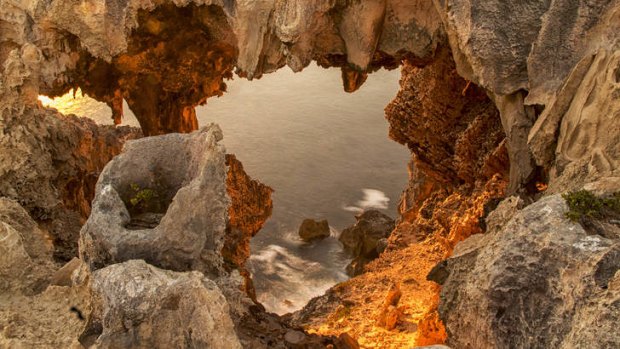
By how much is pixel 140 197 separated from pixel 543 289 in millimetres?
4424

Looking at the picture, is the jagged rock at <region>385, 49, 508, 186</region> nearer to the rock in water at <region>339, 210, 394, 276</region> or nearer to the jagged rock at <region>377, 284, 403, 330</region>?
the rock in water at <region>339, 210, 394, 276</region>

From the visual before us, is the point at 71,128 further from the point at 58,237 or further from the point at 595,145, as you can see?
the point at 595,145

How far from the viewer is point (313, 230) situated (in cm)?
1816

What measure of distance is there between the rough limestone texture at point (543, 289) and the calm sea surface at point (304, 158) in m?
10.5

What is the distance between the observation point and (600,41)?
747 centimetres

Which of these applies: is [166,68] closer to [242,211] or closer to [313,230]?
[242,211]

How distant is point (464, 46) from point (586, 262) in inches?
165

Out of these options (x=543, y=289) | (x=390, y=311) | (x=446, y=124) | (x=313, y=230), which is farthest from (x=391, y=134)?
(x=543, y=289)

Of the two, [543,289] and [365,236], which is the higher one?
[543,289]

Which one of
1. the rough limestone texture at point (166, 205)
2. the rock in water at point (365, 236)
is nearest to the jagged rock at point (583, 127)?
the rough limestone texture at point (166, 205)

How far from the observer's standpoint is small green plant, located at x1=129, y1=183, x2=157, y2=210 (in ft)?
23.1

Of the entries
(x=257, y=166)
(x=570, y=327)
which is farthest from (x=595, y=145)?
(x=257, y=166)

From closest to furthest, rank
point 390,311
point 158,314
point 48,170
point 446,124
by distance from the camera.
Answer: point 158,314 < point 48,170 < point 390,311 < point 446,124

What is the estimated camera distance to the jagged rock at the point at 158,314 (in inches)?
209
